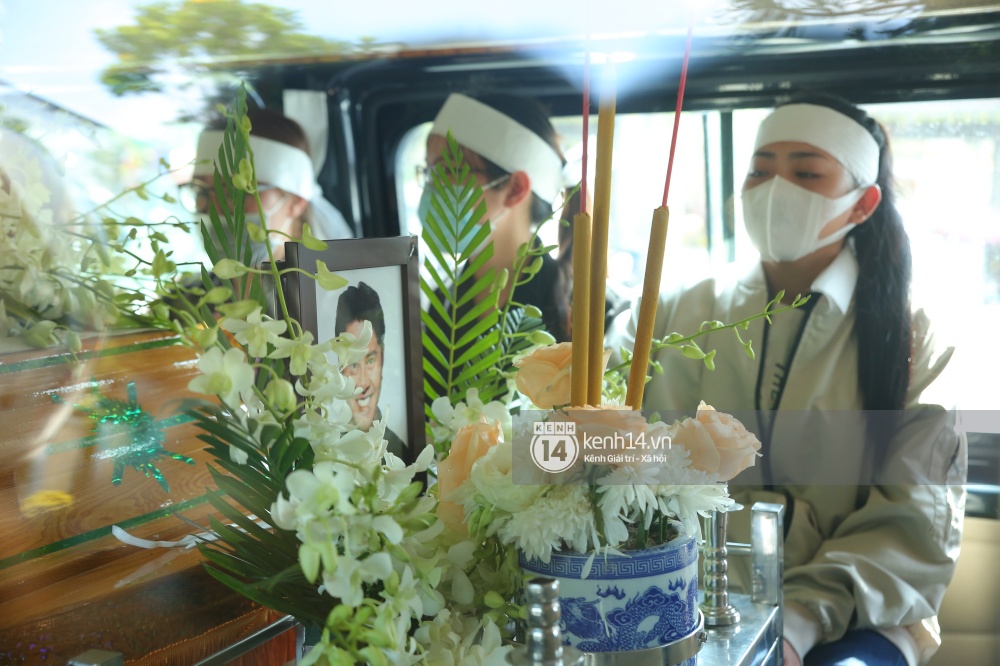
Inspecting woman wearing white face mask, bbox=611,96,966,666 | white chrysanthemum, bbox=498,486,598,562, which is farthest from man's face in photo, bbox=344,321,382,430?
woman wearing white face mask, bbox=611,96,966,666

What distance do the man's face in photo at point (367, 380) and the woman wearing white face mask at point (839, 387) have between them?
910 mm

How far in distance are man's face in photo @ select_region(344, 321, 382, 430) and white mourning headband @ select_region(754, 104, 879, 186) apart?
3.69ft

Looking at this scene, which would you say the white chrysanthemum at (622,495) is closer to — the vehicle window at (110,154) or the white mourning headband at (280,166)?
the vehicle window at (110,154)

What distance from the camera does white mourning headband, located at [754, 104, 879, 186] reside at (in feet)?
4.95

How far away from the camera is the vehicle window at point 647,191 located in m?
1.71

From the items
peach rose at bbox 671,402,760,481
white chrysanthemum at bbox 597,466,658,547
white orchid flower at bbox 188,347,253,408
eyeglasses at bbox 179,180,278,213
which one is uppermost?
eyeglasses at bbox 179,180,278,213

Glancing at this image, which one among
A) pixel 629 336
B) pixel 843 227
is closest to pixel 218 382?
pixel 629 336

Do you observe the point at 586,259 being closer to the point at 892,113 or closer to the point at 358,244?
the point at 358,244

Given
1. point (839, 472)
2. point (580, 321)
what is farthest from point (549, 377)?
point (839, 472)

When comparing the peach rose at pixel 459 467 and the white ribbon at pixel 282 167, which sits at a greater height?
the white ribbon at pixel 282 167

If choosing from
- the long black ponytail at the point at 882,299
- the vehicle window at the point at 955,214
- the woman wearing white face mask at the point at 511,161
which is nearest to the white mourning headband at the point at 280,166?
the woman wearing white face mask at the point at 511,161

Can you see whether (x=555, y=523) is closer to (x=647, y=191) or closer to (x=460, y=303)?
(x=460, y=303)

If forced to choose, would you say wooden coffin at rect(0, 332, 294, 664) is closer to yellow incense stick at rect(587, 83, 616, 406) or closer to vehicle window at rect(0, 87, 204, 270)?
yellow incense stick at rect(587, 83, 616, 406)

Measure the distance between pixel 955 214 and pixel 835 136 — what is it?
0.26 meters
